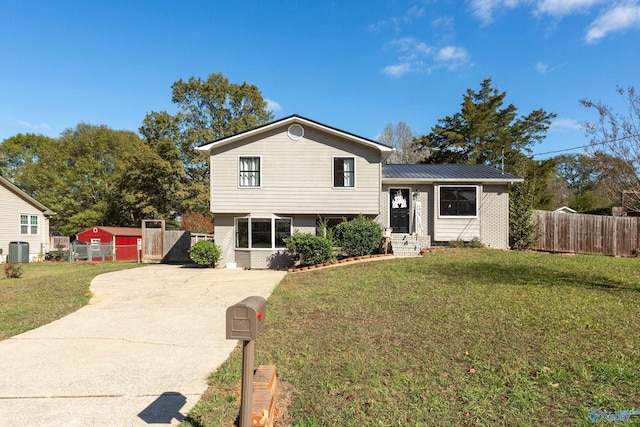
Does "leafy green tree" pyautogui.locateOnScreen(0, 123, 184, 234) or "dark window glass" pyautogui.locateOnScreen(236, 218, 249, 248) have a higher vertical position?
"leafy green tree" pyautogui.locateOnScreen(0, 123, 184, 234)

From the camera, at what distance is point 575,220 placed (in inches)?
564

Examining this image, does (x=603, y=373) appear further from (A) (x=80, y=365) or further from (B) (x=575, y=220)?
(B) (x=575, y=220)

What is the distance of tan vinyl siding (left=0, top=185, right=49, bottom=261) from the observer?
21.6 metres

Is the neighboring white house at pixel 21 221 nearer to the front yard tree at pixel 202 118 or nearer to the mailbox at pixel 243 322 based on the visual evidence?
the front yard tree at pixel 202 118

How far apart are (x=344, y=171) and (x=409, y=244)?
3.87 metres

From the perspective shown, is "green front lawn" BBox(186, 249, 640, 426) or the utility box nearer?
"green front lawn" BBox(186, 249, 640, 426)

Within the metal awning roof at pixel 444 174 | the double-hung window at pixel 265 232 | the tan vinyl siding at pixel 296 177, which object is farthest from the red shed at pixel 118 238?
the metal awning roof at pixel 444 174

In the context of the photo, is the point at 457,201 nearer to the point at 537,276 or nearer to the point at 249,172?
the point at 537,276

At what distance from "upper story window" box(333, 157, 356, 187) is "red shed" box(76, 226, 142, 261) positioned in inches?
744

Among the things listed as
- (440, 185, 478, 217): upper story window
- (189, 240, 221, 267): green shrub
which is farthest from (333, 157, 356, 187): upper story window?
(189, 240, 221, 267): green shrub

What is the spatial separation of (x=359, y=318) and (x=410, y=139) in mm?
30468

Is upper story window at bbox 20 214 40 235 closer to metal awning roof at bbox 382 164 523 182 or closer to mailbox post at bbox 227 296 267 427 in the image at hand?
metal awning roof at bbox 382 164 523 182

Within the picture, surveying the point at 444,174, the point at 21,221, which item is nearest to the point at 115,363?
the point at 444,174

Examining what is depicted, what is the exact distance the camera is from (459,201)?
14.3 metres
